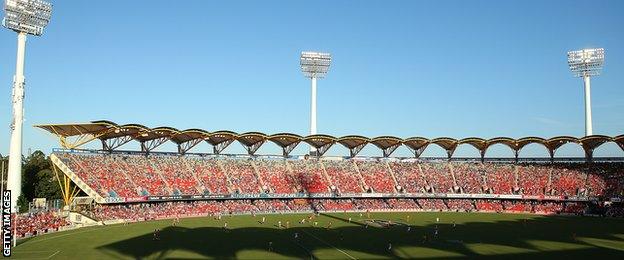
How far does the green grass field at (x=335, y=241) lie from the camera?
41438 mm

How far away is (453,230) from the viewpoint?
192 feet

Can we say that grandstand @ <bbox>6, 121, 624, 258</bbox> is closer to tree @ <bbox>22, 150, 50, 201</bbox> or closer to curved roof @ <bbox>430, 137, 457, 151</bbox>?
curved roof @ <bbox>430, 137, 457, 151</bbox>

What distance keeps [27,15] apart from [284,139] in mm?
42927

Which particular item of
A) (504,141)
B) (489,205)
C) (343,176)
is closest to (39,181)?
(343,176)

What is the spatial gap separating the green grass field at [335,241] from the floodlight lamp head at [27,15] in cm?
2847

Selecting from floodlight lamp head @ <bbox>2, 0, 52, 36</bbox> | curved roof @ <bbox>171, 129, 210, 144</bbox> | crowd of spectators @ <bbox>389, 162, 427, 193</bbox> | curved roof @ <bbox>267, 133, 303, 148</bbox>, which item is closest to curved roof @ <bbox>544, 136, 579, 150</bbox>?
crowd of spectators @ <bbox>389, 162, 427, 193</bbox>

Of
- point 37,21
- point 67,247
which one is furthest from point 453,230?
point 37,21

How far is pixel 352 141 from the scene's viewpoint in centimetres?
9462

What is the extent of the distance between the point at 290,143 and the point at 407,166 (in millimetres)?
23459

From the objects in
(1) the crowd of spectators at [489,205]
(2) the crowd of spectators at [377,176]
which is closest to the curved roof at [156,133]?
(2) the crowd of spectators at [377,176]

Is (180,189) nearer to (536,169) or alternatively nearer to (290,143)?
(290,143)

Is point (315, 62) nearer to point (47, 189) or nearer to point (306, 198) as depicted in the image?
point (306, 198)

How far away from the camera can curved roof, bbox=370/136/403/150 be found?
93.1 m

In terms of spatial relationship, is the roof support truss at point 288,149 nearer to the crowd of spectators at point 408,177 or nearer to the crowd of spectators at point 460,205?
the crowd of spectators at point 408,177
